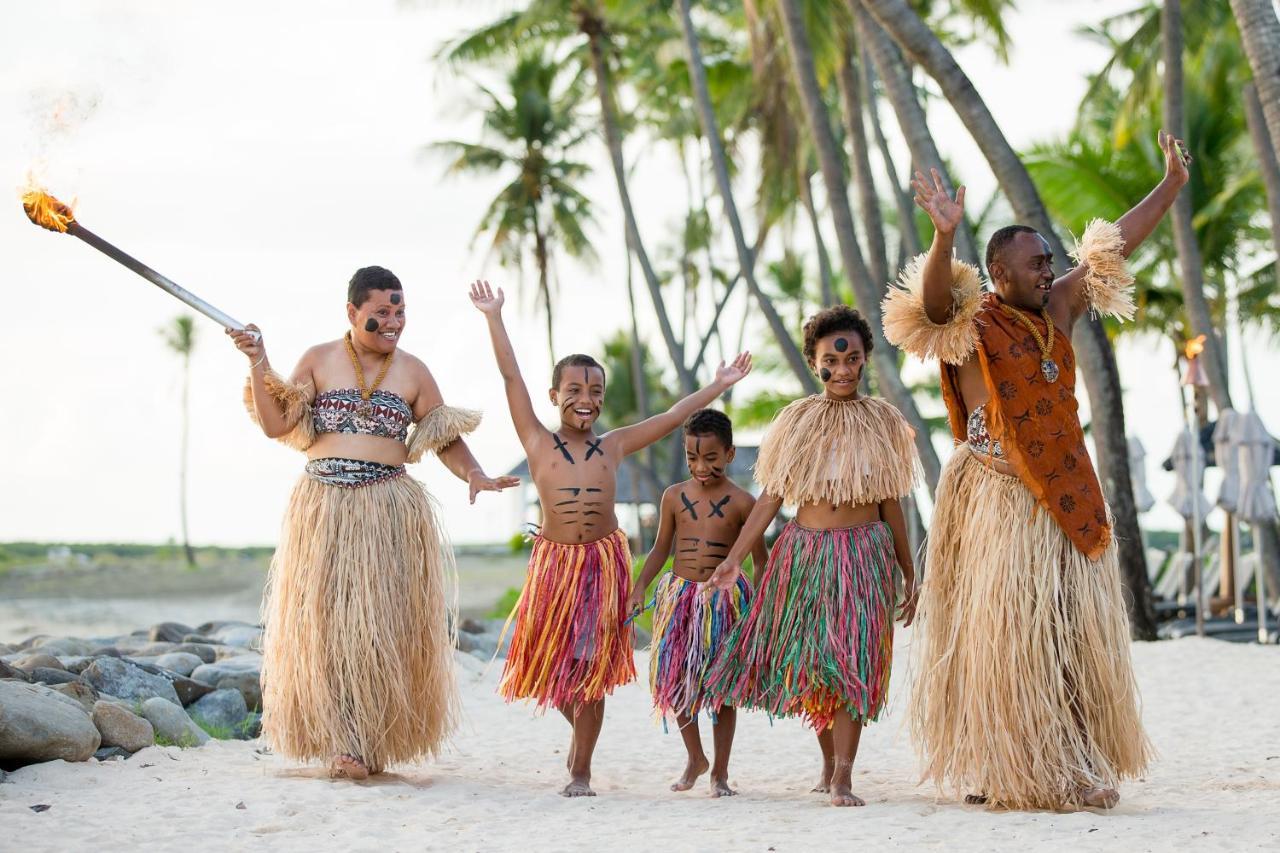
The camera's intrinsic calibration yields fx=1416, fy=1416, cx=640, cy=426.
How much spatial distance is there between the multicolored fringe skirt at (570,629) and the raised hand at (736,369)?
29.7 inches

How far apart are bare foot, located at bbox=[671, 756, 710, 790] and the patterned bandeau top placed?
65.2 inches

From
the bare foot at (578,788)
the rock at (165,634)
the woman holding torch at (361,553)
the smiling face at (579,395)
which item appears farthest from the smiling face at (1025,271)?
the rock at (165,634)

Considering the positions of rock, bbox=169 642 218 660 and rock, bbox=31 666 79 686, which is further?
rock, bbox=169 642 218 660

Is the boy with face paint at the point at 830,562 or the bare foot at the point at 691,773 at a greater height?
the boy with face paint at the point at 830,562

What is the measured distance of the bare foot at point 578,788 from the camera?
16.1 feet

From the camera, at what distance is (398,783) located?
4.99 m

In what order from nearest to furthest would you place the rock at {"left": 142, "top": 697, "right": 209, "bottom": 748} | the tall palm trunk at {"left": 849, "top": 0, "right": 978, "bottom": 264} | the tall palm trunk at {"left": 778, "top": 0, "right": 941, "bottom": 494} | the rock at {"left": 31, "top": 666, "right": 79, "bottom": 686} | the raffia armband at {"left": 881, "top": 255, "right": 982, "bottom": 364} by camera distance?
the raffia armband at {"left": 881, "top": 255, "right": 982, "bottom": 364}, the rock at {"left": 142, "top": 697, "right": 209, "bottom": 748}, the rock at {"left": 31, "top": 666, "right": 79, "bottom": 686}, the tall palm trunk at {"left": 849, "top": 0, "right": 978, "bottom": 264}, the tall palm trunk at {"left": 778, "top": 0, "right": 941, "bottom": 494}

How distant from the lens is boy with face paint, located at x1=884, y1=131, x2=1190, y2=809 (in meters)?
4.26

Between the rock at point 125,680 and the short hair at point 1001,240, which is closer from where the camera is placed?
the short hair at point 1001,240

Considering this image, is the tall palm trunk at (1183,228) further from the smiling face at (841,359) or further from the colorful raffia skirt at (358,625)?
the colorful raffia skirt at (358,625)

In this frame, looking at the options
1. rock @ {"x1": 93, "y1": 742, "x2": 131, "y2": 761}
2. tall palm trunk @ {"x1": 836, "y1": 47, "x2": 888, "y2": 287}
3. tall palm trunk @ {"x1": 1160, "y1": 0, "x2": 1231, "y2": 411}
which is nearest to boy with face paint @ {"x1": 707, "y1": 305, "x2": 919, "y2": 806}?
rock @ {"x1": 93, "y1": 742, "x2": 131, "y2": 761}

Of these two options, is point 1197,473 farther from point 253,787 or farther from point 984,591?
point 253,787

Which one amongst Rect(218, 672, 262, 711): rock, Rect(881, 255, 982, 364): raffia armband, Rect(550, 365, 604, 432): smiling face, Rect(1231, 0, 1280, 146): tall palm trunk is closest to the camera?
Rect(881, 255, 982, 364): raffia armband

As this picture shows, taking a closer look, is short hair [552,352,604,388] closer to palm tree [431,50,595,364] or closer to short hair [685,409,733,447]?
short hair [685,409,733,447]
